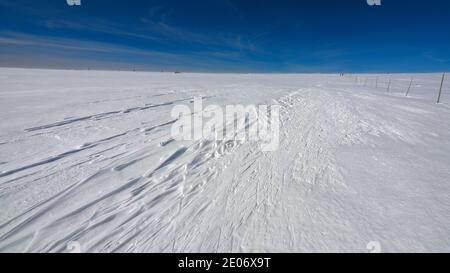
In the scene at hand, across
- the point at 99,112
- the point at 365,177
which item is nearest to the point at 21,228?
the point at 365,177

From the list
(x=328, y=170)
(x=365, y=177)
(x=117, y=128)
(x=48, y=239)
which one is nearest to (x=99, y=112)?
(x=117, y=128)

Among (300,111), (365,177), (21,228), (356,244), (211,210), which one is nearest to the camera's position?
(356,244)

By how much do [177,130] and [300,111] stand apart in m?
4.89

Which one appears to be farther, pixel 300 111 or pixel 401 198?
pixel 300 111

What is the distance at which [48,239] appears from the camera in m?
2.00

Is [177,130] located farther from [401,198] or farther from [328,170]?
[401,198]

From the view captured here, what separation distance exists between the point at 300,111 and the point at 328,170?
495 centimetres

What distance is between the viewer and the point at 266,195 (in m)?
2.71

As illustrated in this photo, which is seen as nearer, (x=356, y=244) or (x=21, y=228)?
(x=356, y=244)

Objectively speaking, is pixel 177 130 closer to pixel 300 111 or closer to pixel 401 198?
pixel 401 198

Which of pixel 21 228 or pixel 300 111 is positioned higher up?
pixel 300 111

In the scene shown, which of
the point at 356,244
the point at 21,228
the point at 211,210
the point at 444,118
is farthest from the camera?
the point at 444,118

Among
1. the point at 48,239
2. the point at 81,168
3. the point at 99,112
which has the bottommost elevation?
the point at 48,239

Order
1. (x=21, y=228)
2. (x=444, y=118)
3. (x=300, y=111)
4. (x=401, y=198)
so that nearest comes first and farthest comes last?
1. (x=21, y=228)
2. (x=401, y=198)
3. (x=444, y=118)
4. (x=300, y=111)
